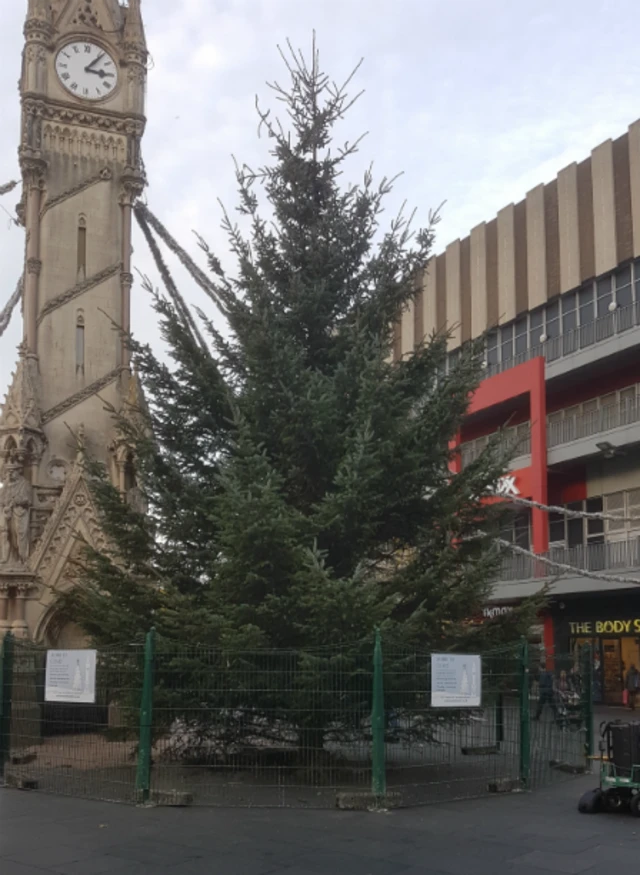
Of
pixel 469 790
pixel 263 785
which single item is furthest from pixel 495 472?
pixel 263 785

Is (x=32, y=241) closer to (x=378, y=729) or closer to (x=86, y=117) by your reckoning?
(x=86, y=117)

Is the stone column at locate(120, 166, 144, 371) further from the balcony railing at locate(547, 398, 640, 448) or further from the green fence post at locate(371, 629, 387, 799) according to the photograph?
the balcony railing at locate(547, 398, 640, 448)

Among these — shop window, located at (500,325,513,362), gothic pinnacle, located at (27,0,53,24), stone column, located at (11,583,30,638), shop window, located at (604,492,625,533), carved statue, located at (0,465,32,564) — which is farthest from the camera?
shop window, located at (500,325,513,362)

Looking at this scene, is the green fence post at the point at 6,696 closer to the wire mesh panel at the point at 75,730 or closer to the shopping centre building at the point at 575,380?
the wire mesh panel at the point at 75,730

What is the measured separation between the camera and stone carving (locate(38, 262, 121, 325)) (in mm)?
19500

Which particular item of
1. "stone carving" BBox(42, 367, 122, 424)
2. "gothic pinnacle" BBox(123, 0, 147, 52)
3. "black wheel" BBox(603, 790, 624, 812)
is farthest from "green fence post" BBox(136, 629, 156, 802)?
"gothic pinnacle" BBox(123, 0, 147, 52)

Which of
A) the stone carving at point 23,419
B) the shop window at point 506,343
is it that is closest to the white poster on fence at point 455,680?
the stone carving at point 23,419

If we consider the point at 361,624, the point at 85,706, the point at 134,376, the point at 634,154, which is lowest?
the point at 85,706

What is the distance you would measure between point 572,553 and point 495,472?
64.2 ft

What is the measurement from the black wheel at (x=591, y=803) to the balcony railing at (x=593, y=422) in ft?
67.8

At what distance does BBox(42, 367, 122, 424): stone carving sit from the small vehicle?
12.4 meters

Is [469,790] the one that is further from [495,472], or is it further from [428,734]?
[495,472]

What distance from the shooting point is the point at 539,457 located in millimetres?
33312

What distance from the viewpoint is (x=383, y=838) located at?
359 inches
